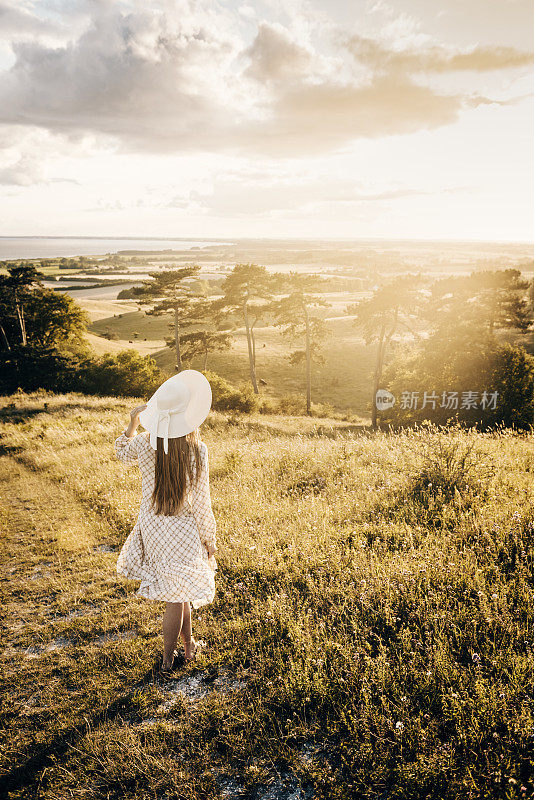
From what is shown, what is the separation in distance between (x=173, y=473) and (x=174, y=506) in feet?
1.01

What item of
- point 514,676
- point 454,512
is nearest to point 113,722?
point 514,676

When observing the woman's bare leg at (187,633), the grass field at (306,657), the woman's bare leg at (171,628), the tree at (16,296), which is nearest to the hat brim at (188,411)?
the woman's bare leg at (171,628)

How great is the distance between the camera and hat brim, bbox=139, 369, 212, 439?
340 cm

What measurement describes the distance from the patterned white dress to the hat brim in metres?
0.21

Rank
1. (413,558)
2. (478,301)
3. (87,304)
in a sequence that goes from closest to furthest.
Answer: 1. (413,558)
2. (478,301)
3. (87,304)

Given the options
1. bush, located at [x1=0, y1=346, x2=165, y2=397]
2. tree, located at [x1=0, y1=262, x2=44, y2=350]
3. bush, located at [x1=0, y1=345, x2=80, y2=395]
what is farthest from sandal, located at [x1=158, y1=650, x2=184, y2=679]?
tree, located at [x1=0, y1=262, x2=44, y2=350]

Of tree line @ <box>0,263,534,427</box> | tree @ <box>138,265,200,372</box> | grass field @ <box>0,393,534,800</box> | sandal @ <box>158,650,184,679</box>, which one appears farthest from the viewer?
tree @ <box>138,265,200,372</box>

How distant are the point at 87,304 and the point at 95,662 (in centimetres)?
10989

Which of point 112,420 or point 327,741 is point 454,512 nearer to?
point 327,741

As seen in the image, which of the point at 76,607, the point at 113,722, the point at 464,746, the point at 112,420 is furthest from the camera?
the point at 112,420

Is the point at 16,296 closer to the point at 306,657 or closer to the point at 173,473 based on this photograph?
the point at 173,473

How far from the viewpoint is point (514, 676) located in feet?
9.00

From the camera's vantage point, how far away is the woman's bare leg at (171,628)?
11.9ft

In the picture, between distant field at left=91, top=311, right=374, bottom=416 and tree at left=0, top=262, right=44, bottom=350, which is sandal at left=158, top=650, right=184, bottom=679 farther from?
tree at left=0, top=262, right=44, bottom=350
